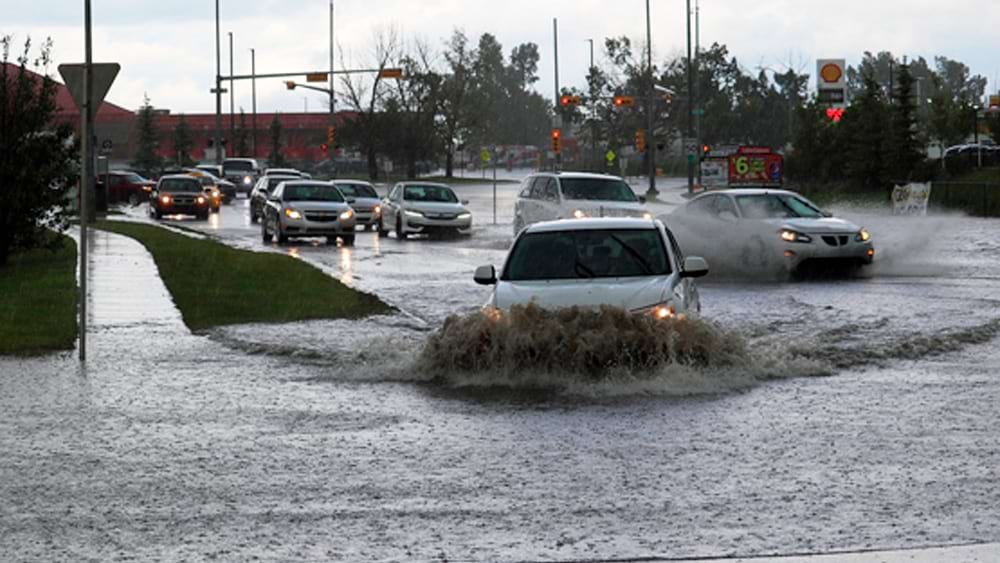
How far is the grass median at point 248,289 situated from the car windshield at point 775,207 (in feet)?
23.4

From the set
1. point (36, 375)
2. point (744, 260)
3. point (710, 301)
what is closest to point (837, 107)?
point (744, 260)

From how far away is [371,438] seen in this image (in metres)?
12.1

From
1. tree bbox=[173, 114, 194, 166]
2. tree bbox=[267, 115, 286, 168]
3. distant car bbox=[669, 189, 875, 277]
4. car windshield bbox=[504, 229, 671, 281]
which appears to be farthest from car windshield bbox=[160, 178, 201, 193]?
tree bbox=[173, 114, 194, 166]

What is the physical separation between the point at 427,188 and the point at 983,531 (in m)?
40.7

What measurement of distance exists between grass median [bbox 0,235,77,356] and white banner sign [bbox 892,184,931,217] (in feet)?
82.0

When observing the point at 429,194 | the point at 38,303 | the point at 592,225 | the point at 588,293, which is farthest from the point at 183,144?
the point at 588,293

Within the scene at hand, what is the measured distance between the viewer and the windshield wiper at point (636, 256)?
1595 centimetres

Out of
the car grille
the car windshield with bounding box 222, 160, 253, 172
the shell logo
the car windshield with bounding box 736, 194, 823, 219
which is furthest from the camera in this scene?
the car windshield with bounding box 222, 160, 253, 172

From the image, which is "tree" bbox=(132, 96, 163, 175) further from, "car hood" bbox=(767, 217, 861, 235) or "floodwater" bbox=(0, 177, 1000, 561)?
"floodwater" bbox=(0, 177, 1000, 561)

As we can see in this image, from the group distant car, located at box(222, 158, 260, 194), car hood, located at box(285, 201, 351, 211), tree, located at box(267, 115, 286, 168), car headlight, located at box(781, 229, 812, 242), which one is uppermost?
tree, located at box(267, 115, 286, 168)

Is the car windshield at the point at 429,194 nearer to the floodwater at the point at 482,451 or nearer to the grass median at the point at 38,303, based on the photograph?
the grass median at the point at 38,303

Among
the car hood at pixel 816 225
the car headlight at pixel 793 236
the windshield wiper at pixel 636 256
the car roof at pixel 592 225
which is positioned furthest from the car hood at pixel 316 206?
the windshield wiper at pixel 636 256

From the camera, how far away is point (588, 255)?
53.0ft

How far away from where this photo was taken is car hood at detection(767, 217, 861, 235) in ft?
93.8
